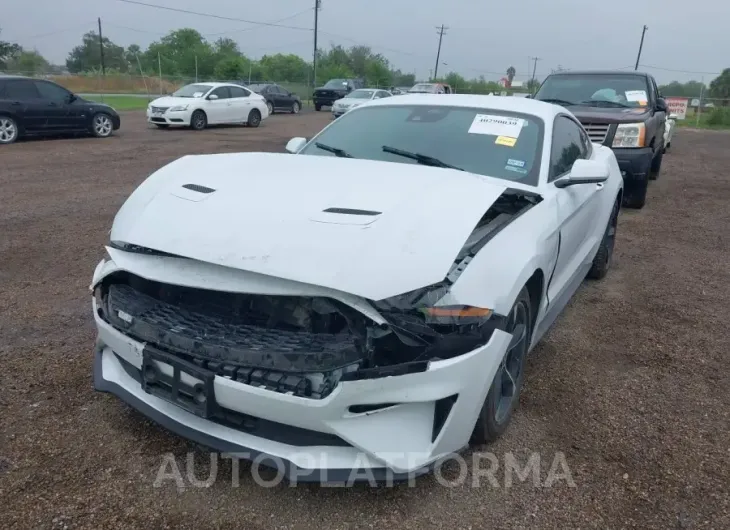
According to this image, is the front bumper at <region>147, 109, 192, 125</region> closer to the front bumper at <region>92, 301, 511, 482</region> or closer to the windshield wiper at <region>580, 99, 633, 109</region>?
the windshield wiper at <region>580, 99, 633, 109</region>

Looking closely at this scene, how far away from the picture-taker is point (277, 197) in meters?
2.72

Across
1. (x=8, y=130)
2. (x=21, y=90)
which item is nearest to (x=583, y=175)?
(x=8, y=130)

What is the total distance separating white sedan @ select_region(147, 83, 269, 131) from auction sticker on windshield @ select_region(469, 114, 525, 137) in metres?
15.5

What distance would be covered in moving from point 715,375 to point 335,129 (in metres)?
2.91

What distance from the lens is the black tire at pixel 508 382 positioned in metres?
2.67

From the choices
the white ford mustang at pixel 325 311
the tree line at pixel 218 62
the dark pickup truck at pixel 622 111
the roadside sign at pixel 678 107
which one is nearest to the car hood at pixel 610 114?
the dark pickup truck at pixel 622 111

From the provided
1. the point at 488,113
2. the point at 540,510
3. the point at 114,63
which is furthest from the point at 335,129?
the point at 114,63

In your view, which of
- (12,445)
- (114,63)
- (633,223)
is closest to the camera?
(12,445)

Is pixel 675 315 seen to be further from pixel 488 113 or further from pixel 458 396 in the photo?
pixel 458 396

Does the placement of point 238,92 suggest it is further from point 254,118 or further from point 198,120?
point 198,120

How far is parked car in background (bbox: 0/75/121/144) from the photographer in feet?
42.5

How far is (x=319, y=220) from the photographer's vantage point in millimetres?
2508

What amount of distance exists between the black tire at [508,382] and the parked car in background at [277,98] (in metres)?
26.0

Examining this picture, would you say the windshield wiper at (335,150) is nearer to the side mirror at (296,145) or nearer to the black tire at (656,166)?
the side mirror at (296,145)
